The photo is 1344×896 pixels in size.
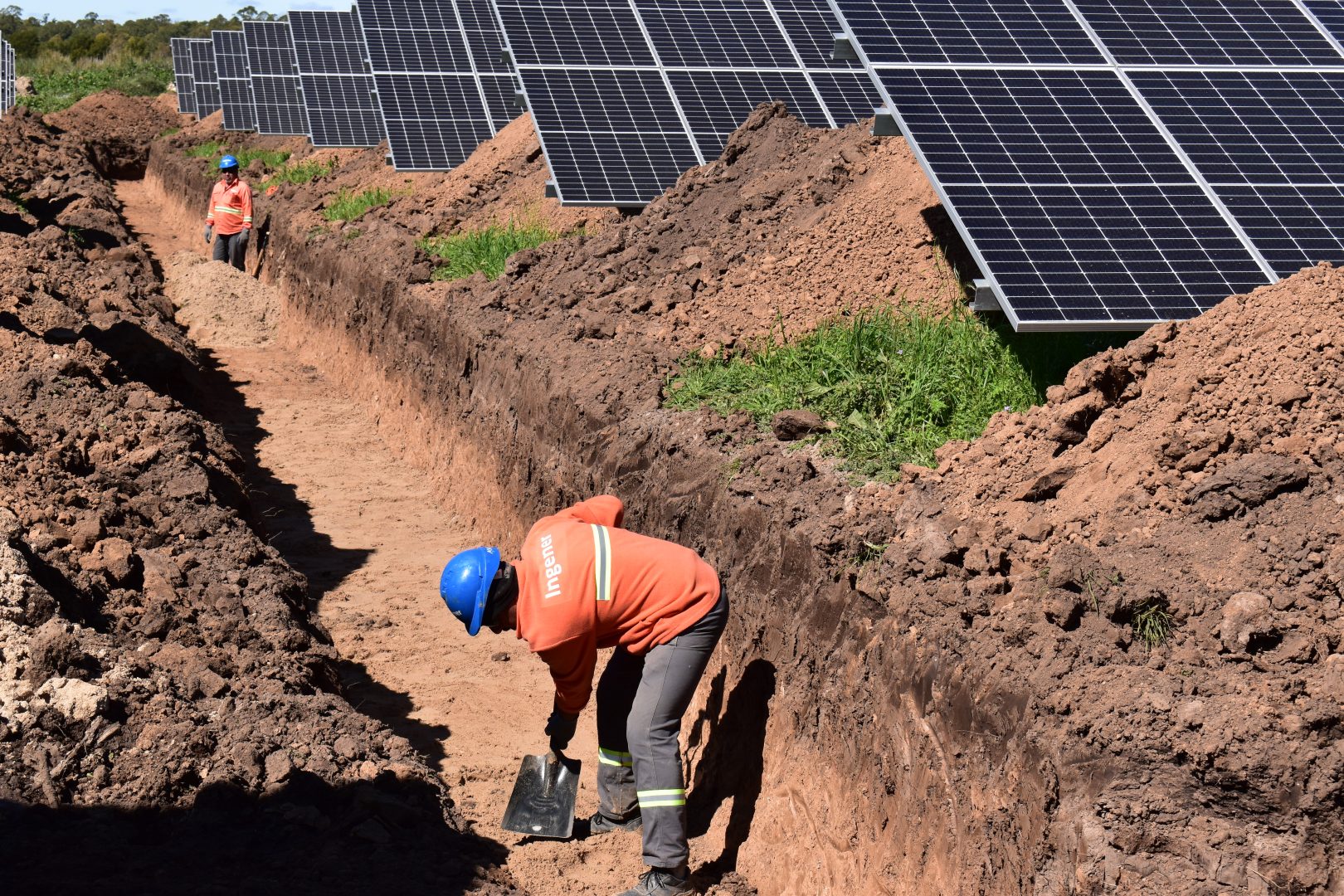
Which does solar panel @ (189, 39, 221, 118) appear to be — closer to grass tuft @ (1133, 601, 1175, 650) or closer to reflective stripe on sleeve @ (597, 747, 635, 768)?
reflective stripe on sleeve @ (597, 747, 635, 768)

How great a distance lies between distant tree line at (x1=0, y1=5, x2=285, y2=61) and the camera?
7188 centimetres

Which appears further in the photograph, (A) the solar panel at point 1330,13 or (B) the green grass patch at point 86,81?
(B) the green grass patch at point 86,81

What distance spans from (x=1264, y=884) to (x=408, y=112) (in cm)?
1751

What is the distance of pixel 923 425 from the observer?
7344mm

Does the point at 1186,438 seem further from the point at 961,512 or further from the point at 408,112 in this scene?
the point at 408,112

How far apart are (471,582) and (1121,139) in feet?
17.9

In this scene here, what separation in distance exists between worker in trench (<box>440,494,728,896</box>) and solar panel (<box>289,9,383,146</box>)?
18.3 meters

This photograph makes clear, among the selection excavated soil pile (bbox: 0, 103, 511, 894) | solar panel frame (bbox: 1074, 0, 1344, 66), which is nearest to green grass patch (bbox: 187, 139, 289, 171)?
excavated soil pile (bbox: 0, 103, 511, 894)

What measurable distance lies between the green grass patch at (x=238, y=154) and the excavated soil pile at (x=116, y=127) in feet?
18.5

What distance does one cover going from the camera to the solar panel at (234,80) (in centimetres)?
2898

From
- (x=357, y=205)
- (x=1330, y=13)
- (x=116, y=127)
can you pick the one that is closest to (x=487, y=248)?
(x=357, y=205)

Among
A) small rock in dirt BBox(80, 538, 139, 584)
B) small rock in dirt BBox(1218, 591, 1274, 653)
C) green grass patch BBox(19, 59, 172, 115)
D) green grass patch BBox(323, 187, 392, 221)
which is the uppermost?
green grass patch BBox(19, 59, 172, 115)

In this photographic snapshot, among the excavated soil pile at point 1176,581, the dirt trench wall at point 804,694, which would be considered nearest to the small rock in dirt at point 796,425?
the dirt trench wall at point 804,694

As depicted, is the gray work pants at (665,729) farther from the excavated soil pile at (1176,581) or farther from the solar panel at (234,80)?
the solar panel at (234,80)
